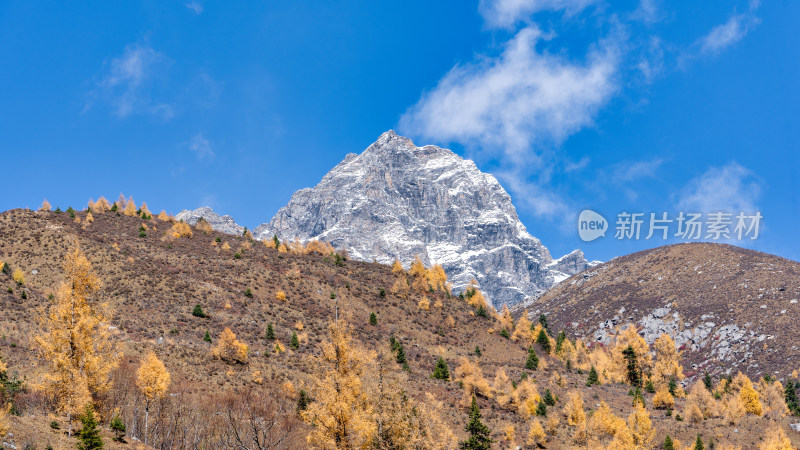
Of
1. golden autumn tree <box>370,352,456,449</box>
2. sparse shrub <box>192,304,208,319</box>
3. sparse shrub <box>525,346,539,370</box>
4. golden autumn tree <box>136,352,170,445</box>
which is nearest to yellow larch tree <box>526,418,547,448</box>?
sparse shrub <box>525,346,539,370</box>

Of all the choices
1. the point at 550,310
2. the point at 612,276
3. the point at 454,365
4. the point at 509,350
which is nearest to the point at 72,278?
the point at 454,365

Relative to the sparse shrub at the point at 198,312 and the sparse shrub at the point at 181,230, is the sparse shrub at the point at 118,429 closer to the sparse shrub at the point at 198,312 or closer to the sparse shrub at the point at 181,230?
the sparse shrub at the point at 198,312

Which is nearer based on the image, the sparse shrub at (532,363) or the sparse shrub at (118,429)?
the sparse shrub at (118,429)

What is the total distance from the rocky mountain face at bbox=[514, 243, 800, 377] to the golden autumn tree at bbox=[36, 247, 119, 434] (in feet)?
416

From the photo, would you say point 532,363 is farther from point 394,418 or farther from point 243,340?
point 394,418

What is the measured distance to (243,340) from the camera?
221 ft

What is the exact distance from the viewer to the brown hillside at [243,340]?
3941cm

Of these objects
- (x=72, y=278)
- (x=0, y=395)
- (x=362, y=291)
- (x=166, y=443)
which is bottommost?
(x=166, y=443)

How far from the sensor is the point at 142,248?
9244 cm

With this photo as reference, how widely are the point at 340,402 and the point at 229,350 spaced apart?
43.7 meters

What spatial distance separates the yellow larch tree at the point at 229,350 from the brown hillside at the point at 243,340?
104cm

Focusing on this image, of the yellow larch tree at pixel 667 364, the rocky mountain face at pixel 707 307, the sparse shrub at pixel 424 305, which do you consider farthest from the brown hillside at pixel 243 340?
the rocky mountain face at pixel 707 307

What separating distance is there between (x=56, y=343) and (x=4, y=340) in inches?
1250

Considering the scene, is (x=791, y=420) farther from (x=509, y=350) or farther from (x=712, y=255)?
(x=712, y=255)
